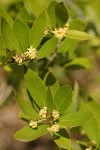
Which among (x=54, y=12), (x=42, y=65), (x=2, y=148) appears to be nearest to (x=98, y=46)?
(x=42, y=65)

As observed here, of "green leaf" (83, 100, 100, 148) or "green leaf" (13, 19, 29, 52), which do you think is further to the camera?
"green leaf" (83, 100, 100, 148)

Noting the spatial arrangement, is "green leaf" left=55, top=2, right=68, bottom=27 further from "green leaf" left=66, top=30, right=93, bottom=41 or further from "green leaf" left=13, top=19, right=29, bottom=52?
"green leaf" left=13, top=19, right=29, bottom=52

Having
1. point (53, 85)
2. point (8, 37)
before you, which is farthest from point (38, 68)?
point (8, 37)

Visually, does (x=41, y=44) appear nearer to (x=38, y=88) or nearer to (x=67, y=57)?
(x=38, y=88)

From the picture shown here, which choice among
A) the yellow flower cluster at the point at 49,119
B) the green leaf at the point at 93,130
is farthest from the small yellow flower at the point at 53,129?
the green leaf at the point at 93,130

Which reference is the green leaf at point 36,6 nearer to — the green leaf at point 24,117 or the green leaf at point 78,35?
the green leaf at point 78,35

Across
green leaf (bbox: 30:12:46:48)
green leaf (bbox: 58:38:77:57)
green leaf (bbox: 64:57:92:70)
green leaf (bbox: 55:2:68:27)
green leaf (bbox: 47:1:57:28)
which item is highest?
green leaf (bbox: 58:38:77:57)

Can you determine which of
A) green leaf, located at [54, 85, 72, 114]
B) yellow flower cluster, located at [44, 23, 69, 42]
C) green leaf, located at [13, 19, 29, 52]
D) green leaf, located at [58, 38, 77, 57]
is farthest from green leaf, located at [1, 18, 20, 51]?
green leaf, located at [58, 38, 77, 57]
